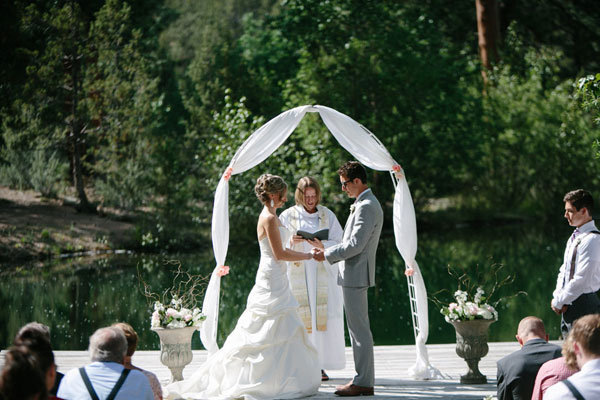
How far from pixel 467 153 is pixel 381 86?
3362mm

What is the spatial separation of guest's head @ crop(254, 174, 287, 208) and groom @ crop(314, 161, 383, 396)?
46 cm

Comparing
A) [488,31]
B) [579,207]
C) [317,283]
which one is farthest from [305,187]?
[488,31]

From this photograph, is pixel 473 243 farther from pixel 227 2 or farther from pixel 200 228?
pixel 227 2

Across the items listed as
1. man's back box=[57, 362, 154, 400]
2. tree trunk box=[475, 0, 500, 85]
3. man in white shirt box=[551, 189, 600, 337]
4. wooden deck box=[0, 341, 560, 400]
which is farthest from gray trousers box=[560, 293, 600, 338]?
tree trunk box=[475, 0, 500, 85]

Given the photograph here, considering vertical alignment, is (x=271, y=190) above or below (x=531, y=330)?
above

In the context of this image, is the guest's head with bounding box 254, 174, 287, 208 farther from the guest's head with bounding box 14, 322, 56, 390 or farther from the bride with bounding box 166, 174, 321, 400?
the guest's head with bounding box 14, 322, 56, 390

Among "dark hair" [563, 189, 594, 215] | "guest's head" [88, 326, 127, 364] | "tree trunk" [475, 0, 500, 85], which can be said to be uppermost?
"tree trunk" [475, 0, 500, 85]

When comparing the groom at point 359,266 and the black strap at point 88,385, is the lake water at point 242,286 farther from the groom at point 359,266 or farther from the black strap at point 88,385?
the black strap at point 88,385

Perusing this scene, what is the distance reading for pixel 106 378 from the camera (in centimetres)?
318

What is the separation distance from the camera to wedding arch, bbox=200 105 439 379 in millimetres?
6316

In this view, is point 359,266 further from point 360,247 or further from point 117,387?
point 117,387

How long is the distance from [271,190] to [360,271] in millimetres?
882

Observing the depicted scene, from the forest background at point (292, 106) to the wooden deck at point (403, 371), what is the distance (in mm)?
11389

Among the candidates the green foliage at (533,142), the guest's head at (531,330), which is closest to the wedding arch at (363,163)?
the guest's head at (531,330)
